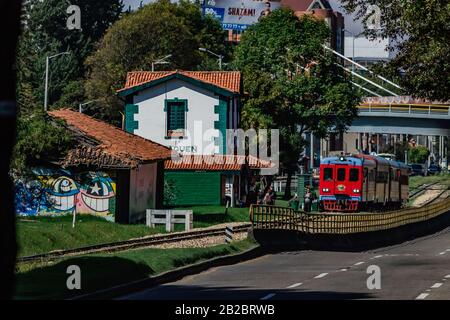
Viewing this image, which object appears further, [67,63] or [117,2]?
[117,2]

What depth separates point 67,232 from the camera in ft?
136

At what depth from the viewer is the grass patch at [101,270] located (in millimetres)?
22041

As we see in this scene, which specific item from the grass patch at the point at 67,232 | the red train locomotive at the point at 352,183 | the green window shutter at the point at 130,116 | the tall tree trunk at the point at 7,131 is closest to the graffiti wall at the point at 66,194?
the grass patch at the point at 67,232

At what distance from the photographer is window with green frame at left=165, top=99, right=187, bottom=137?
2672 inches

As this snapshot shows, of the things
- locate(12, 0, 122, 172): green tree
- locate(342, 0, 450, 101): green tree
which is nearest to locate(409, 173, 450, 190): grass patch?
locate(12, 0, 122, 172): green tree

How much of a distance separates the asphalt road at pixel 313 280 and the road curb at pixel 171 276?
244mm

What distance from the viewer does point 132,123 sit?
2707 inches

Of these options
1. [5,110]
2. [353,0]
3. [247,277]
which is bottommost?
[247,277]

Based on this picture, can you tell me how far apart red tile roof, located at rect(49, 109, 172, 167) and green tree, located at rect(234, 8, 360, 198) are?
89.5 ft

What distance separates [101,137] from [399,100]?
245 feet

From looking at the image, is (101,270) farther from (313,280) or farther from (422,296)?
(422,296)

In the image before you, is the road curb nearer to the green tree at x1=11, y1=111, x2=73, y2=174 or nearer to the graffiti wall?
the green tree at x1=11, y1=111, x2=73, y2=174
